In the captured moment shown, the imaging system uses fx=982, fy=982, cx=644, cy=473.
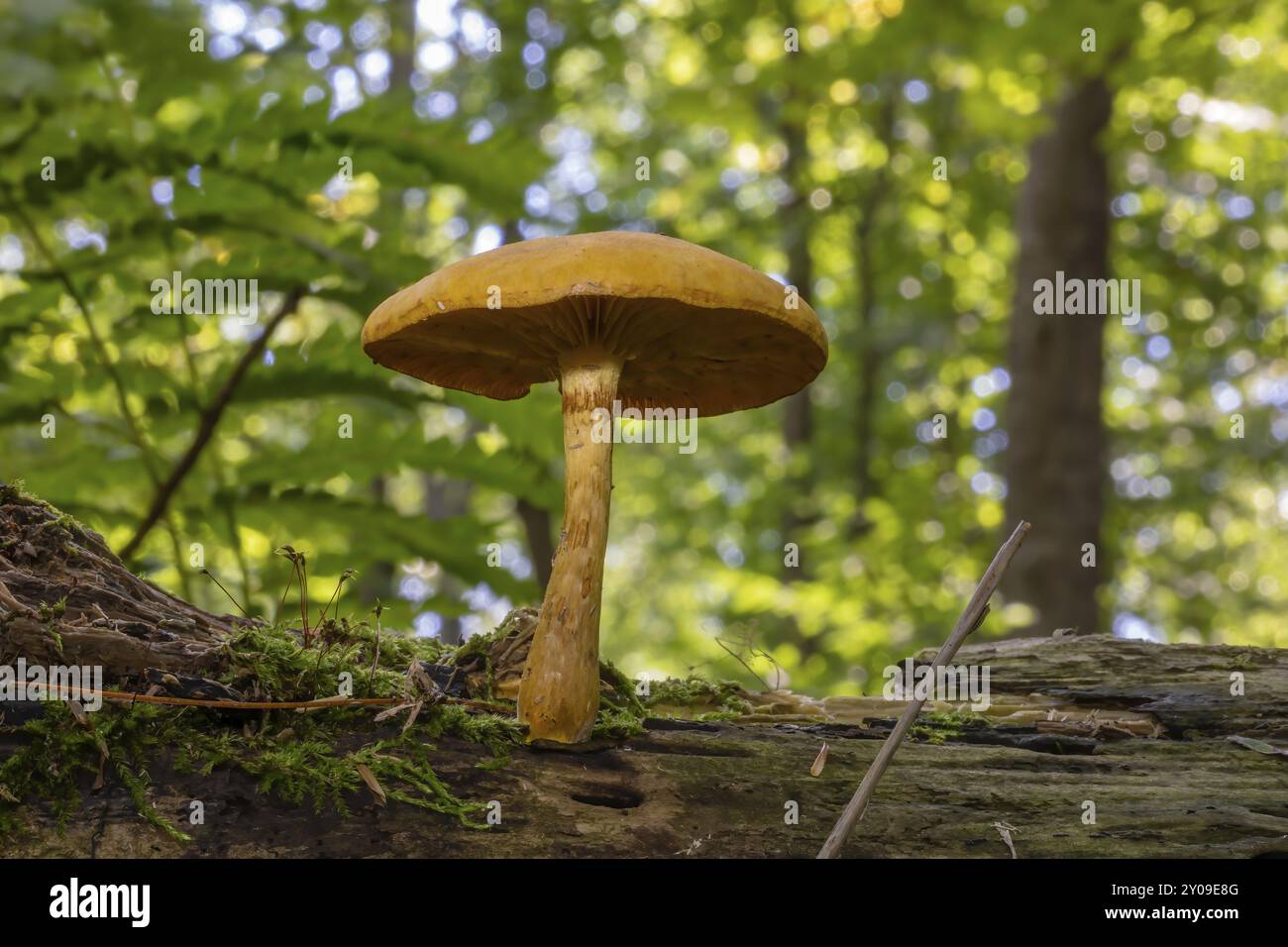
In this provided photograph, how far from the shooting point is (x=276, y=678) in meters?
2.31

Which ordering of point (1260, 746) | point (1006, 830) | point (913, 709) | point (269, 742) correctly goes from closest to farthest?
point (913, 709) < point (269, 742) < point (1006, 830) < point (1260, 746)

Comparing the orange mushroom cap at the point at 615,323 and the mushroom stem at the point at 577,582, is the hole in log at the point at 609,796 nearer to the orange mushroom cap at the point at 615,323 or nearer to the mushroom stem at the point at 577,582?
the mushroom stem at the point at 577,582

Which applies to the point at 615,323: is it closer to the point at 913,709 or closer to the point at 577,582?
the point at 577,582

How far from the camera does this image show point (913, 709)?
1.91 metres

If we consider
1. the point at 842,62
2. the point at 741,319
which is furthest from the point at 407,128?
the point at 842,62

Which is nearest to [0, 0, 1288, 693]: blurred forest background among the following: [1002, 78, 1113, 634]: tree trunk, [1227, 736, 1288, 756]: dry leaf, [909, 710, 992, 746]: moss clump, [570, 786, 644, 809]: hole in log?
[1002, 78, 1113, 634]: tree trunk

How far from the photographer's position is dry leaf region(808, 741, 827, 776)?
2486 millimetres

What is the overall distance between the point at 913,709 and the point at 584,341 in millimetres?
1332

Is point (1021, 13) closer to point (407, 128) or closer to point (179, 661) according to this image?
point (407, 128)

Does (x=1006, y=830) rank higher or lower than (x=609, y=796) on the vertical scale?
lower

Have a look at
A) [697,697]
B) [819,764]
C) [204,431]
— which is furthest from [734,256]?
[819,764]

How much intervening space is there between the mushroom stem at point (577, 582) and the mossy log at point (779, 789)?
10 centimetres

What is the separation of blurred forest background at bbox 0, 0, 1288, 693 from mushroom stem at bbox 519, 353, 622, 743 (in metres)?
0.87

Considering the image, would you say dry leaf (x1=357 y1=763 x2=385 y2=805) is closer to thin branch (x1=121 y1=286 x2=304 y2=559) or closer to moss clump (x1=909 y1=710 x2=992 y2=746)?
moss clump (x1=909 y1=710 x2=992 y2=746)
